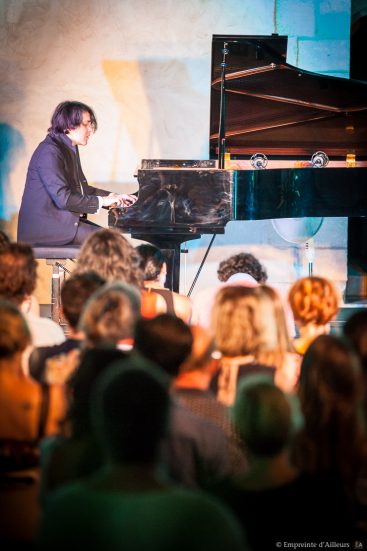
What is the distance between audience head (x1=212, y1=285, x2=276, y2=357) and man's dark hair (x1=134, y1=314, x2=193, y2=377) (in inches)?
13.1

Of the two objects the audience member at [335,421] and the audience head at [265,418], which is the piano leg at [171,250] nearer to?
the audience member at [335,421]

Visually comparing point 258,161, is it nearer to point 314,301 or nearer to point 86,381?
point 314,301

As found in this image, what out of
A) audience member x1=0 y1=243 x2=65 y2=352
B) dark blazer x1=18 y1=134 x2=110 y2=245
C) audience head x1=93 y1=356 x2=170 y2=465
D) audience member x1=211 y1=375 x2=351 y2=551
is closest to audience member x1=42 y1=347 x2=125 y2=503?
audience member x1=211 y1=375 x2=351 y2=551

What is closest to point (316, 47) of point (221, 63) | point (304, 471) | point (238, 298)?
point (221, 63)

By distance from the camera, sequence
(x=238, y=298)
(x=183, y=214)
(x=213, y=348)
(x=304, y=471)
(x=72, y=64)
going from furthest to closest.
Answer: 1. (x=72, y=64)
2. (x=183, y=214)
3. (x=238, y=298)
4. (x=213, y=348)
5. (x=304, y=471)

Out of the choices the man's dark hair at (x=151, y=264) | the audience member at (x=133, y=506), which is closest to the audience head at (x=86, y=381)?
the audience member at (x=133, y=506)

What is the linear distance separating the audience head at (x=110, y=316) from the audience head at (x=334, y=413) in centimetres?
72

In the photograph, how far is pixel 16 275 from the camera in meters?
3.49

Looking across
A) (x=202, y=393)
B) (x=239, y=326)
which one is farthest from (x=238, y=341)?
(x=202, y=393)

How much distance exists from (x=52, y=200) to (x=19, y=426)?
4.30 m

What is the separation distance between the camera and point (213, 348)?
100 inches

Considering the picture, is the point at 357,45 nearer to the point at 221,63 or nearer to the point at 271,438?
the point at 221,63

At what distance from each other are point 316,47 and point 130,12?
2.16m

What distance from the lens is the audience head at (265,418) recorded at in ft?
5.78
